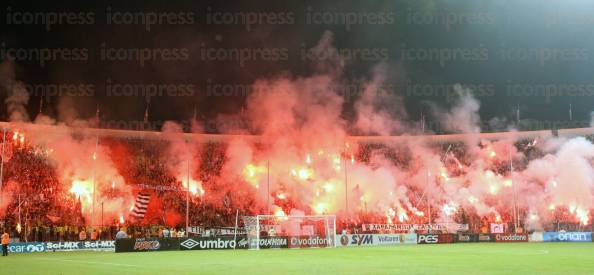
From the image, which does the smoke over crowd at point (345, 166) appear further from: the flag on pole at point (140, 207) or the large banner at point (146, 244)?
the large banner at point (146, 244)

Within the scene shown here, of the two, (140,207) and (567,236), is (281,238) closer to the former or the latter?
(140,207)

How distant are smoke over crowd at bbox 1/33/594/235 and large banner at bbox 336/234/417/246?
11.2m

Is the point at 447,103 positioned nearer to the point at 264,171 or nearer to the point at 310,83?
the point at 310,83

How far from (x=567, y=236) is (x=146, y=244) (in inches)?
1345

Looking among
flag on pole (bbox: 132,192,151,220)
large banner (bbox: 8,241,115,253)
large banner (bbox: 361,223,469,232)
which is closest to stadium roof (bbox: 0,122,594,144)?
flag on pole (bbox: 132,192,151,220)

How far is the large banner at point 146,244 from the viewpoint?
3325cm

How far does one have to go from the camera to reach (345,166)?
5591 cm

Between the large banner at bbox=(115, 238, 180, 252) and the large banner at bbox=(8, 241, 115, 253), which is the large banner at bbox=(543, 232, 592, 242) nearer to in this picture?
the large banner at bbox=(115, 238, 180, 252)

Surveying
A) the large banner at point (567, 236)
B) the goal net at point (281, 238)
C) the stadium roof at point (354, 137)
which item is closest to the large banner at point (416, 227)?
the large banner at point (567, 236)

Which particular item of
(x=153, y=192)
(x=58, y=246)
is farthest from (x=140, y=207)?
(x=58, y=246)

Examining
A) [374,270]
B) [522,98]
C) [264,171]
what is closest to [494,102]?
[522,98]

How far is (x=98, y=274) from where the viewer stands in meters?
17.1

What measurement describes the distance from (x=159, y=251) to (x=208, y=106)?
26369mm

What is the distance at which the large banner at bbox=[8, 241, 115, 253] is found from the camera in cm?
3442
